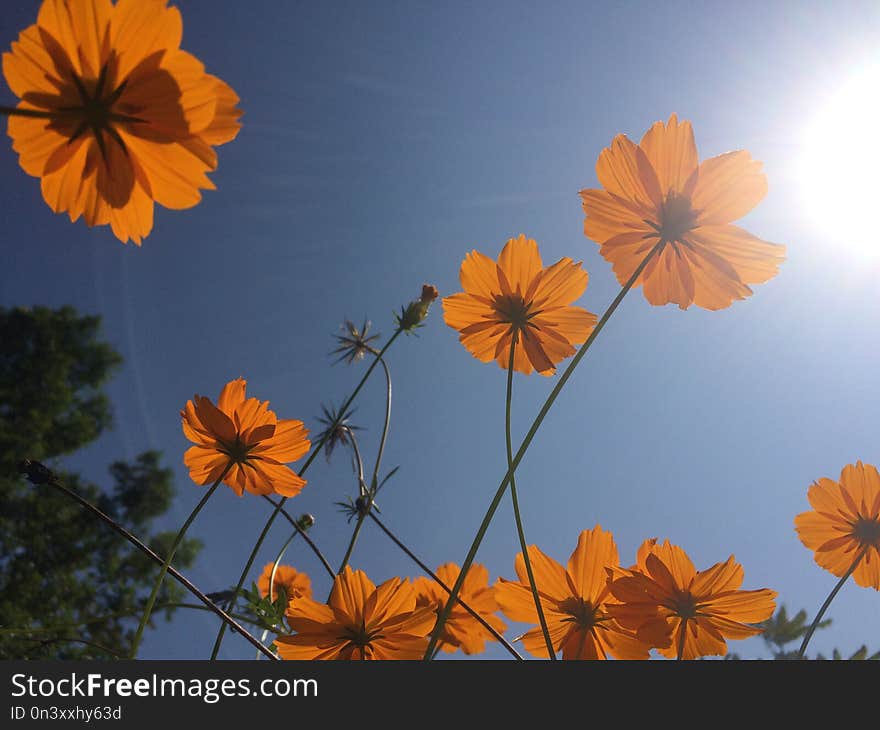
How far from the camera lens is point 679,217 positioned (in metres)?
0.69

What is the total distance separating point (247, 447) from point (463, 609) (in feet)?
1.47

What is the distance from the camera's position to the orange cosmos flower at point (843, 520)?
89 centimetres

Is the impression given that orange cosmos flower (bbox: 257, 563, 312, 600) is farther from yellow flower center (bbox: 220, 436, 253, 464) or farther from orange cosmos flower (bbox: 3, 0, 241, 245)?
orange cosmos flower (bbox: 3, 0, 241, 245)

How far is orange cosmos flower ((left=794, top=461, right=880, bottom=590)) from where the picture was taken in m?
0.89

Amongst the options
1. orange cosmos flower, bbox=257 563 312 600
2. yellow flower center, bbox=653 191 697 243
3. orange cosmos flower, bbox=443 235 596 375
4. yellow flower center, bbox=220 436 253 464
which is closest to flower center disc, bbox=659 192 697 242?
yellow flower center, bbox=653 191 697 243

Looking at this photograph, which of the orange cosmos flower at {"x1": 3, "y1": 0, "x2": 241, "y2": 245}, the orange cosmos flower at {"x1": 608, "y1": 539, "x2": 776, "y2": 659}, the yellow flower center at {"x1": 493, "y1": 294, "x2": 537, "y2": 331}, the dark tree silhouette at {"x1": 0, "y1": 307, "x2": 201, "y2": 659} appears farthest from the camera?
the dark tree silhouette at {"x1": 0, "y1": 307, "x2": 201, "y2": 659}

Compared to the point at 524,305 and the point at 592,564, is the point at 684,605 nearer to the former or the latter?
the point at 592,564

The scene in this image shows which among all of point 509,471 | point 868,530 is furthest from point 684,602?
point 868,530

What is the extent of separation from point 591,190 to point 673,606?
48 centimetres

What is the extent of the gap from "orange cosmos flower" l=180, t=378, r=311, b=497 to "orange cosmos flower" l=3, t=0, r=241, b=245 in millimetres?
439

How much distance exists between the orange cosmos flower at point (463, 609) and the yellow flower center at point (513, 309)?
0.39 m

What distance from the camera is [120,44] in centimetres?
40

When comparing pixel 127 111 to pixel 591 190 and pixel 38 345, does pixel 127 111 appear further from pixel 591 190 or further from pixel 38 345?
pixel 38 345

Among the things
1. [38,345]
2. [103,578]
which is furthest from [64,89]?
[38,345]
